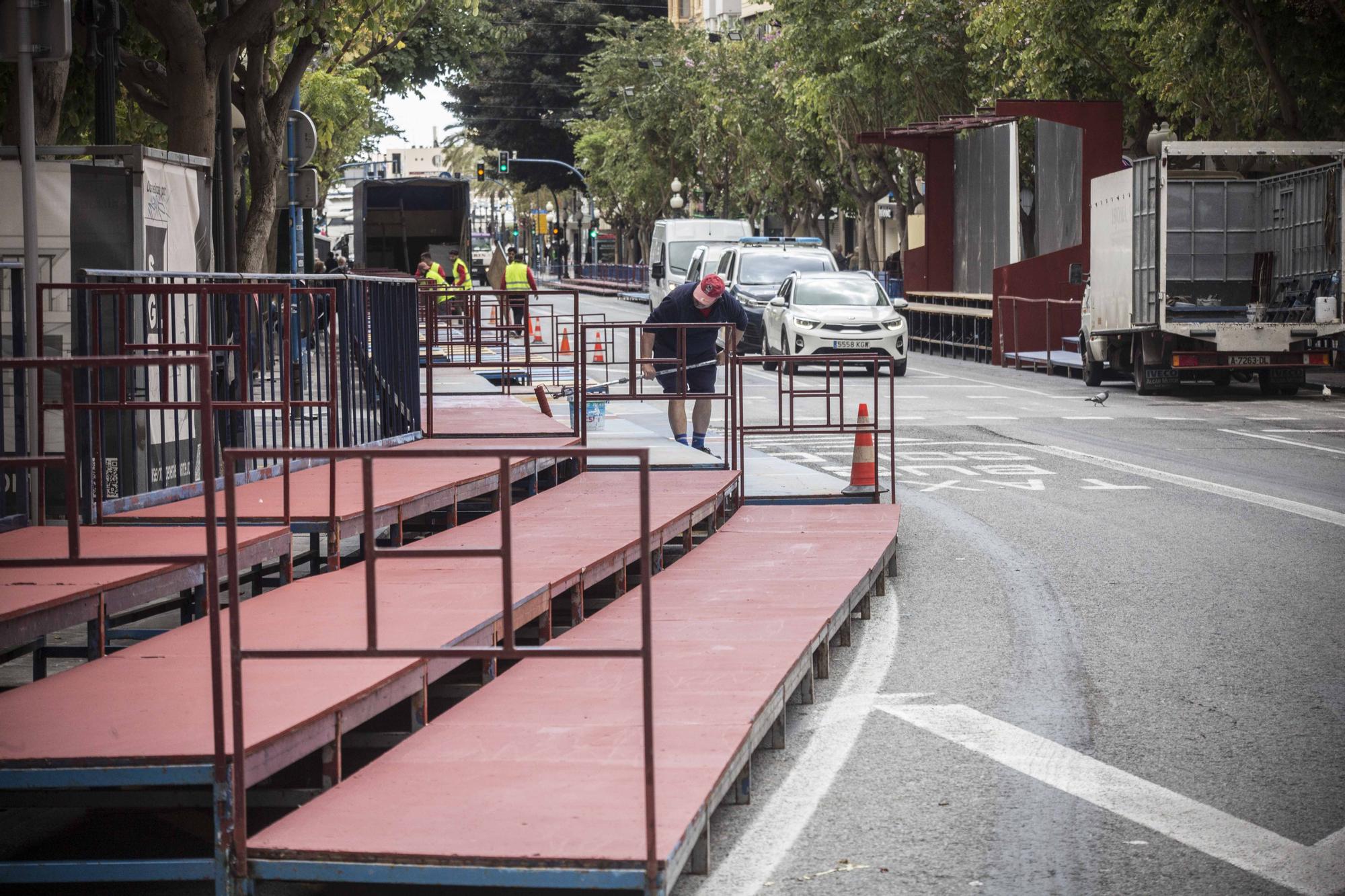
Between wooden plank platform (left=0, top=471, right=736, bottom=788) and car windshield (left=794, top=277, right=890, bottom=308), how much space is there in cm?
1918

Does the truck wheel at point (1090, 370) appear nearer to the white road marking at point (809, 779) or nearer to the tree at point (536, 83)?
the white road marking at point (809, 779)

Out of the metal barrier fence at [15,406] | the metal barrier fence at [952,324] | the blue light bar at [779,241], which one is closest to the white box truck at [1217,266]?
the metal barrier fence at [952,324]

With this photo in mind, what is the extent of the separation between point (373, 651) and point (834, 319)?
23.3 metres

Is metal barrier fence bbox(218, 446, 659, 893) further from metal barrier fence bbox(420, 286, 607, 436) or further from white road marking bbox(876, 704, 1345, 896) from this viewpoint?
metal barrier fence bbox(420, 286, 607, 436)

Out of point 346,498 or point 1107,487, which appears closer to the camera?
point 346,498

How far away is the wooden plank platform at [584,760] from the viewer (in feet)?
15.1

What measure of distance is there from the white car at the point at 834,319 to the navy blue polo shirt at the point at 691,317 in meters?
11.1

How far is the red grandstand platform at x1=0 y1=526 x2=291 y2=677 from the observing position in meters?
6.11

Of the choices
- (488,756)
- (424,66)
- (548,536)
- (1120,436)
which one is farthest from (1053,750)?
(424,66)

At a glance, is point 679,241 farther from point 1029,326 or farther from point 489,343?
point 489,343

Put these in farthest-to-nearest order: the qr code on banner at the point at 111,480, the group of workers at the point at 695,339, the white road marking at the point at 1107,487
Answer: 1. the group of workers at the point at 695,339
2. the white road marking at the point at 1107,487
3. the qr code on banner at the point at 111,480

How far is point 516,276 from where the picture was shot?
33875 millimetres

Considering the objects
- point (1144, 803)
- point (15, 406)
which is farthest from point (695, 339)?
point (1144, 803)

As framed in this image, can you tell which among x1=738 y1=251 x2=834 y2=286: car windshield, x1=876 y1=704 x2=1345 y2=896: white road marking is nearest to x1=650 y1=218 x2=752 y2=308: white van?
x1=738 y1=251 x2=834 y2=286: car windshield
